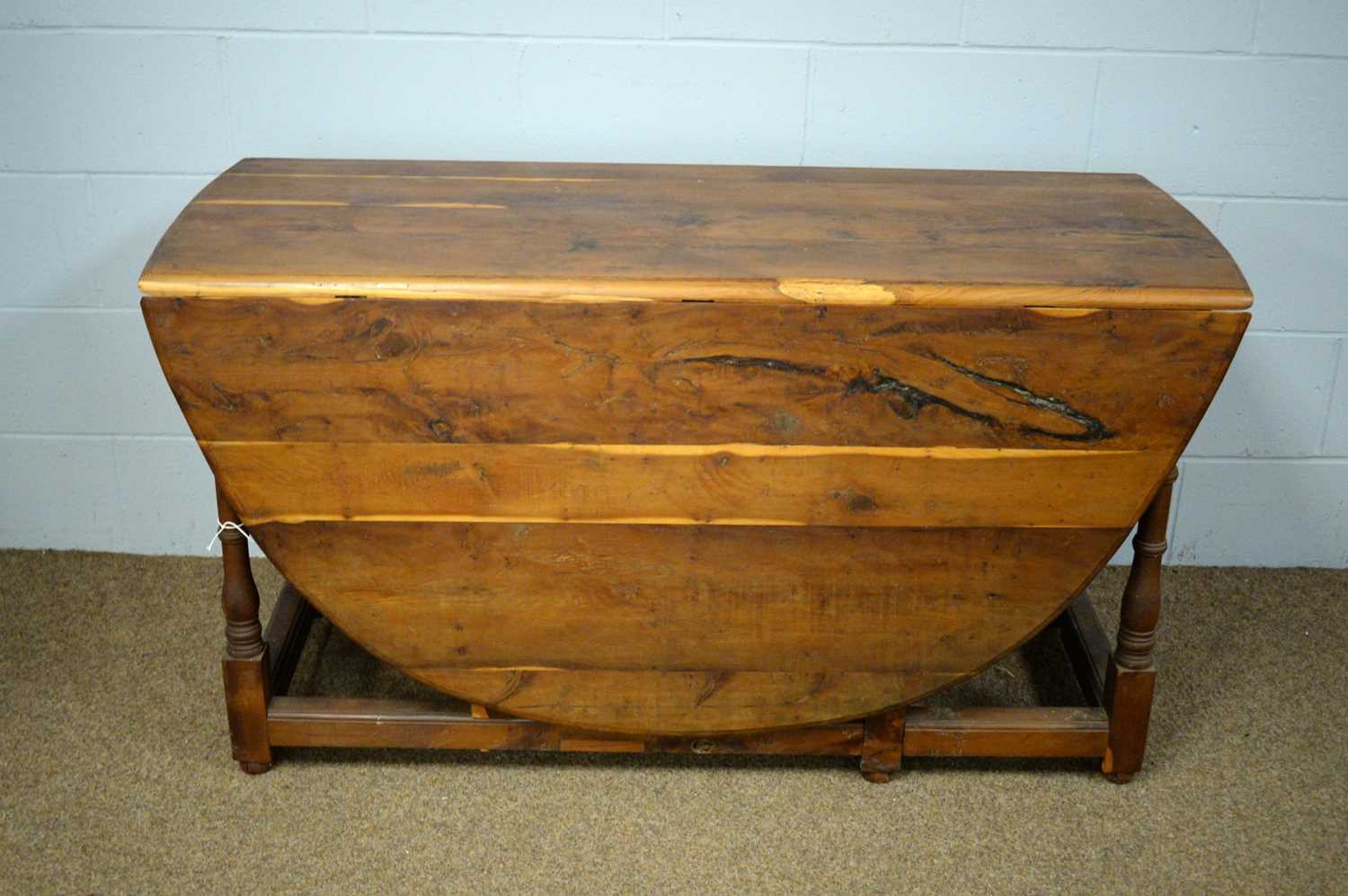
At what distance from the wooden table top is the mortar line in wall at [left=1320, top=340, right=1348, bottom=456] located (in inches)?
23.0

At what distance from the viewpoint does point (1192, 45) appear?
7.08 feet

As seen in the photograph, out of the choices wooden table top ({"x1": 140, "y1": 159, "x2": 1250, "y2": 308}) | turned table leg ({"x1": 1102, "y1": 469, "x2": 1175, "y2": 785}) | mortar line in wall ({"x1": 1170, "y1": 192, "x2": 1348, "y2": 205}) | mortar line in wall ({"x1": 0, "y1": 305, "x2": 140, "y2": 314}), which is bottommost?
turned table leg ({"x1": 1102, "y1": 469, "x2": 1175, "y2": 785})

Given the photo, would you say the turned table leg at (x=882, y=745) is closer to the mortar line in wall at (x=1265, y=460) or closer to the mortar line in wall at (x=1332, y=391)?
the mortar line in wall at (x=1265, y=460)

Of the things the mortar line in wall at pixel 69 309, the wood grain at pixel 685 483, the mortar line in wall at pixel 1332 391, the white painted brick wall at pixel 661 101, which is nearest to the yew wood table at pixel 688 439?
the wood grain at pixel 685 483

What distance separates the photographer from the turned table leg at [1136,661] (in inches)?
73.5

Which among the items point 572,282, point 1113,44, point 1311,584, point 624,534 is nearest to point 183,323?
point 572,282

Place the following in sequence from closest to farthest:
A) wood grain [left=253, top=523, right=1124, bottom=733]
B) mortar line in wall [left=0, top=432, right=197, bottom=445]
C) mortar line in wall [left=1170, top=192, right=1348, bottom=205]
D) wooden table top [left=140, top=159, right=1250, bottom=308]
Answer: wooden table top [left=140, top=159, right=1250, bottom=308] → wood grain [left=253, top=523, right=1124, bottom=733] → mortar line in wall [left=1170, top=192, right=1348, bottom=205] → mortar line in wall [left=0, top=432, right=197, bottom=445]

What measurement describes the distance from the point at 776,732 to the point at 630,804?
0.22m

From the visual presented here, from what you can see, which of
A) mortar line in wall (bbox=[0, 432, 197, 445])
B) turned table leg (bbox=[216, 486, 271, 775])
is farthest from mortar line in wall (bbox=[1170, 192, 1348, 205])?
mortar line in wall (bbox=[0, 432, 197, 445])

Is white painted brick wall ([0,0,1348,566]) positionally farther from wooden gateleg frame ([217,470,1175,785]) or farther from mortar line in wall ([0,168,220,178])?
wooden gateleg frame ([217,470,1175,785])

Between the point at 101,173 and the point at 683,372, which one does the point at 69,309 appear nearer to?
the point at 101,173

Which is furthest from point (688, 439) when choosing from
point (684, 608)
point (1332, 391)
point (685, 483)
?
point (1332, 391)

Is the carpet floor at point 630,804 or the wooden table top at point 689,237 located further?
the carpet floor at point 630,804

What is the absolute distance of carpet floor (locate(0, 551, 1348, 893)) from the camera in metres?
1.78
